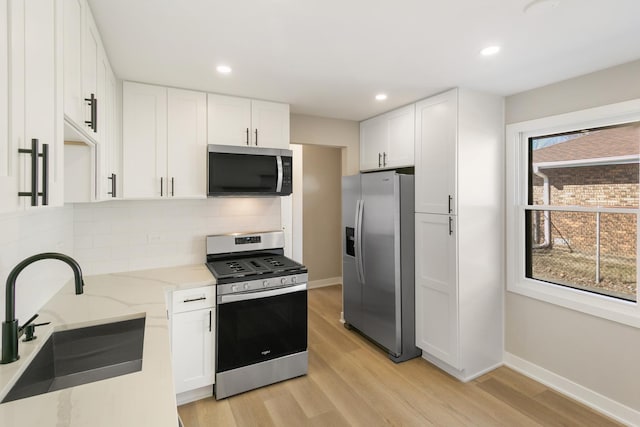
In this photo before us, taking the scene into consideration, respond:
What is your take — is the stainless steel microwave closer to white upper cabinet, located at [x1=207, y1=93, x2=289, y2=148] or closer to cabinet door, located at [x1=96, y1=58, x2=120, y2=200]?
white upper cabinet, located at [x1=207, y1=93, x2=289, y2=148]

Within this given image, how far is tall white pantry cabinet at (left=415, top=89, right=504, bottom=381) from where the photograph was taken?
273 centimetres

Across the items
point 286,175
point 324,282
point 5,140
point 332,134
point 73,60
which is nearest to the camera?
point 5,140

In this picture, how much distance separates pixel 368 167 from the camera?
3779 mm

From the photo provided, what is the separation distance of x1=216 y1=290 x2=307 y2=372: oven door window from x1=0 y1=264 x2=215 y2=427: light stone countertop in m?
0.62

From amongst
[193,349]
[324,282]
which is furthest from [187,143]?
[324,282]

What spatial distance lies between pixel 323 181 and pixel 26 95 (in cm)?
477

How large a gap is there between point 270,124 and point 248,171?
536mm

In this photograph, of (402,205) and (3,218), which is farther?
(402,205)

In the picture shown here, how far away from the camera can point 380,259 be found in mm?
3180

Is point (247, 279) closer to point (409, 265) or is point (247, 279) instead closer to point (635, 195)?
point (409, 265)

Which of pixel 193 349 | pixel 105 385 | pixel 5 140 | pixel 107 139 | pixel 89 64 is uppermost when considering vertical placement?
pixel 89 64

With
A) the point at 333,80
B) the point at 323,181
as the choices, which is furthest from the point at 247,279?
the point at 323,181

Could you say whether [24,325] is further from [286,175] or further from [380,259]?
[380,259]

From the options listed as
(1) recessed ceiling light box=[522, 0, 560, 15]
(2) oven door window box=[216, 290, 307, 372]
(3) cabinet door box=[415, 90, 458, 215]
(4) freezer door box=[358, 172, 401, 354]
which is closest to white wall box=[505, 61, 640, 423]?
(3) cabinet door box=[415, 90, 458, 215]
